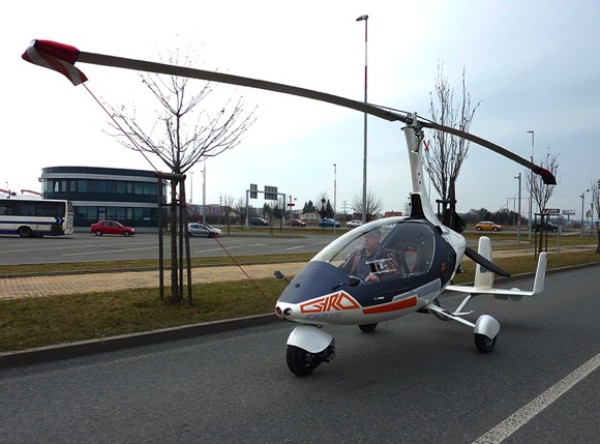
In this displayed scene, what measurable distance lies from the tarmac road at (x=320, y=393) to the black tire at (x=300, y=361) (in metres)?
0.12

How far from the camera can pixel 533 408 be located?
164 inches

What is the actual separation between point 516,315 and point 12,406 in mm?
7862

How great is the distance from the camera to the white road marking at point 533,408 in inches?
142

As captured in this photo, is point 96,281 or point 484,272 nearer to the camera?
point 484,272

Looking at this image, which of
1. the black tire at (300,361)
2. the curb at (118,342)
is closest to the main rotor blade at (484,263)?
the black tire at (300,361)

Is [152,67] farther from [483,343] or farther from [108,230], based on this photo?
[108,230]

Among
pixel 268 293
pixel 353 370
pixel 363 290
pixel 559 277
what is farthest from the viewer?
pixel 559 277

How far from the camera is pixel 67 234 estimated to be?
37375 millimetres

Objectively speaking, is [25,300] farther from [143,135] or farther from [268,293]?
[268,293]

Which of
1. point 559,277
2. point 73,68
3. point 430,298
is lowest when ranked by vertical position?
point 559,277

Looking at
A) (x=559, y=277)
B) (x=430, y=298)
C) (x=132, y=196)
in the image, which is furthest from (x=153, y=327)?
(x=132, y=196)

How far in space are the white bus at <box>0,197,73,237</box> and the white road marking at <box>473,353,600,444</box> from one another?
3691 centimetres

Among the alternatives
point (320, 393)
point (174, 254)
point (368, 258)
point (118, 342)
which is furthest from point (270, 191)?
point (320, 393)

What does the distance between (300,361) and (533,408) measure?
7.02 feet
